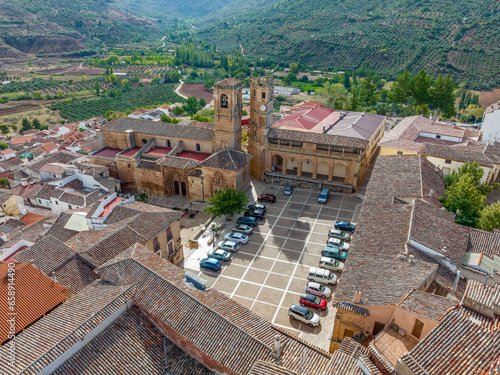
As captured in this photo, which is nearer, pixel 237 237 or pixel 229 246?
pixel 229 246

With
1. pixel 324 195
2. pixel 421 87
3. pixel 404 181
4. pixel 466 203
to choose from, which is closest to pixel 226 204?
pixel 324 195

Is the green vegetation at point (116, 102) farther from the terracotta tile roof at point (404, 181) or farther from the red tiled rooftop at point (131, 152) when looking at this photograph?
the terracotta tile roof at point (404, 181)

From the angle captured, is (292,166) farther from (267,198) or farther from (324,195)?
(267,198)

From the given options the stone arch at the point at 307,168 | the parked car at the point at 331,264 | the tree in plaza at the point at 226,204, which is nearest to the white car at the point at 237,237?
the tree in plaza at the point at 226,204

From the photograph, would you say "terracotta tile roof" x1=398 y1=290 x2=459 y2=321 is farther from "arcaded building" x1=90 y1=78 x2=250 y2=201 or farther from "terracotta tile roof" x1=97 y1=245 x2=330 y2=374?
"arcaded building" x1=90 y1=78 x2=250 y2=201

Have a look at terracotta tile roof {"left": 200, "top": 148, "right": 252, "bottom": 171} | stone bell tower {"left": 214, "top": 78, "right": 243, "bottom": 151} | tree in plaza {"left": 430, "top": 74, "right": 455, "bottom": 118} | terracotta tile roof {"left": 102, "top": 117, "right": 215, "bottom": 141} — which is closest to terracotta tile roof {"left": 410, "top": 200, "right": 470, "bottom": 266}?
terracotta tile roof {"left": 200, "top": 148, "right": 252, "bottom": 171}

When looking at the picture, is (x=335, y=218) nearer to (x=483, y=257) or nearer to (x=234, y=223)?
(x=234, y=223)
